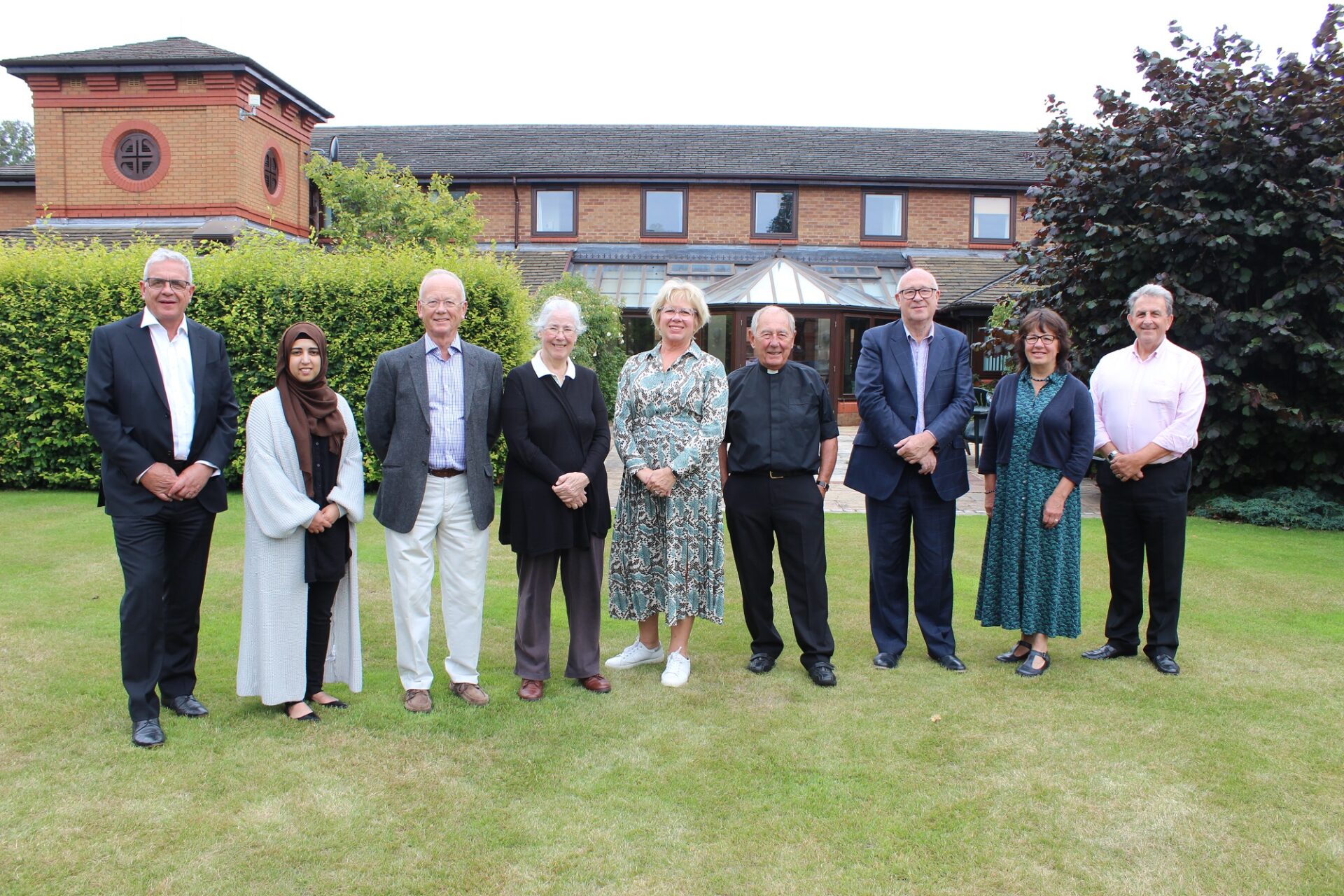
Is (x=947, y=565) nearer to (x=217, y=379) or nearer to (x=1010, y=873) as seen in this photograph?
(x=1010, y=873)

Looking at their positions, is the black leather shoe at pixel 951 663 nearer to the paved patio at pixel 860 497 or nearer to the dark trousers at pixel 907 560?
the dark trousers at pixel 907 560

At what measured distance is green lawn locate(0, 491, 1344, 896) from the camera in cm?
310

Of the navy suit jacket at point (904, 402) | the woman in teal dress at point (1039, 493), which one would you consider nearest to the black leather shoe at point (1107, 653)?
the woman in teal dress at point (1039, 493)

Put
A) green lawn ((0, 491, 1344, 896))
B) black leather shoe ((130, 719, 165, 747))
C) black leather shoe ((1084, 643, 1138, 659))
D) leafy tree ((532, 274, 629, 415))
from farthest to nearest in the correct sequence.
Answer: leafy tree ((532, 274, 629, 415)), black leather shoe ((1084, 643, 1138, 659)), black leather shoe ((130, 719, 165, 747)), green lawn ((0, 491, 1344, 896))

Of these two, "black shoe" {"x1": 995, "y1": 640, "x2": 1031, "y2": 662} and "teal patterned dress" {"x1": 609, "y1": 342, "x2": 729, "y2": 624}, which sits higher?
"teal patterned dress" {"x1": 609, "y1": 342, "x2": 729, "y2": 624}

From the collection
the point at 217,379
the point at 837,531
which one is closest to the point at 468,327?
the point at 837,531

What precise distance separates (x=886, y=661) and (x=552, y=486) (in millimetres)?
2077

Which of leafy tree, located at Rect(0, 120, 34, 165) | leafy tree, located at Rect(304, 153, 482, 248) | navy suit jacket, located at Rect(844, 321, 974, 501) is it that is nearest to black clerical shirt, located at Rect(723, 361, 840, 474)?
navy suit jacket, located at Rect(844, 321, 974, 501)

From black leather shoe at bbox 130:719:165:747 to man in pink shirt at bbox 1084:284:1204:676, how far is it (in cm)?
470

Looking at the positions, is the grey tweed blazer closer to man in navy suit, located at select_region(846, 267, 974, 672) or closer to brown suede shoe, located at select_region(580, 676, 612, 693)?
brown suede shoe, located at select_region(580, 676, 612, 693)

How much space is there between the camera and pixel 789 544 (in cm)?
503

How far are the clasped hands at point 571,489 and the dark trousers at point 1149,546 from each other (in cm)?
288

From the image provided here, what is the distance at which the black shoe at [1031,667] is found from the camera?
5.09 metres

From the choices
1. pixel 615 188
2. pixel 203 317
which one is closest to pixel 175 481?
pixel 203 317
